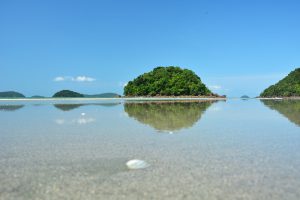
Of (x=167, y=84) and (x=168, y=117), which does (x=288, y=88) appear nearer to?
(x=167, y=84)

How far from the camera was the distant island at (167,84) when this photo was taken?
290ft

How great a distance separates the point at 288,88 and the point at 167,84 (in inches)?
2137

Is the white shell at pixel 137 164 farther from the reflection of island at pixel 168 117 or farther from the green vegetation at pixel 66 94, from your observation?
the green vegetation at pixel 66 94

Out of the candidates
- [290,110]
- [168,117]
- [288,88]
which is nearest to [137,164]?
[168,117]

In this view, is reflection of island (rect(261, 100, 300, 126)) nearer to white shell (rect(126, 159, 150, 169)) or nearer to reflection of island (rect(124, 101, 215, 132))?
reflection of island (rect(124, 101, 215, 132))

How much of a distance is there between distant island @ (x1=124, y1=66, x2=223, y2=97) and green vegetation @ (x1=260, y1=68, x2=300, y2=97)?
34.0 metres

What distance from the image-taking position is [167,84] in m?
89.7

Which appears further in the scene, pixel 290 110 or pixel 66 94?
pixel 66 94

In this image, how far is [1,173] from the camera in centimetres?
501

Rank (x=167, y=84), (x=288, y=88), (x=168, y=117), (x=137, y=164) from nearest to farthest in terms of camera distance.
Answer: (x=137, y=164)
(x=168, y=117)
(x=167, y=84)
(x=288, y=88)

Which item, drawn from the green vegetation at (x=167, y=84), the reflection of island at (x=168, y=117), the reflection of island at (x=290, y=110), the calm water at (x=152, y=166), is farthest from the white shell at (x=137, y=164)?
the green vegetation at (x=167, y=84)

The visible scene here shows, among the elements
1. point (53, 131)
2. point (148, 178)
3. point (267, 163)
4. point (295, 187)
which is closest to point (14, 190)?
point (148, 178)

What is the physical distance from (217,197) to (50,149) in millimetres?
4243

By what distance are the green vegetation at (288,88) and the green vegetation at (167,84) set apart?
3399 centimetres
